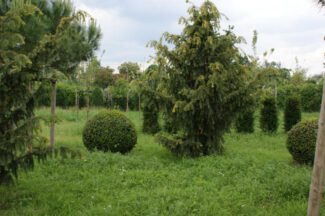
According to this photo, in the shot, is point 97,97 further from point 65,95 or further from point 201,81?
point 201,81

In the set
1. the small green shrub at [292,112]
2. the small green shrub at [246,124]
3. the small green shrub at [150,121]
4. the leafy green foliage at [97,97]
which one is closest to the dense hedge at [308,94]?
the small green shrub at [292,112]

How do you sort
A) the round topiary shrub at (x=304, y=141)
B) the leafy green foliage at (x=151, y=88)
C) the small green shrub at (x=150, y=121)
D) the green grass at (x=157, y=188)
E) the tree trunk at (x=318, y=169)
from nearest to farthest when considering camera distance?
the tree trunk at (x=318, y=169), the green grass at (x=157, y=188), the round topiary shrub at (x=304, y=141), the leafy green foliage at (x=151, y=88), the small green shrub at (x=150, y=121)

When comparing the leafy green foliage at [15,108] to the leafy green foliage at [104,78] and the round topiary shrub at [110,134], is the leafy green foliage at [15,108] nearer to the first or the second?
the round topiary shrub at [110,134]

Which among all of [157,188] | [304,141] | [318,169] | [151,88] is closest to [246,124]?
[304,141]

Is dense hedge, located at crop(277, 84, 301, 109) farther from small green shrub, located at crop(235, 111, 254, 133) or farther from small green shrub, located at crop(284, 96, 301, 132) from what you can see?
small green shrub, located at crop(235, 111, 254, 133)

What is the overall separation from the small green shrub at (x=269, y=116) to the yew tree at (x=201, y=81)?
219 inches

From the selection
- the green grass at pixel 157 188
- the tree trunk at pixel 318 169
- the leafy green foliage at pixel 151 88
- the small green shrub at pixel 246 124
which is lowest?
the green grass at pixel 157 188

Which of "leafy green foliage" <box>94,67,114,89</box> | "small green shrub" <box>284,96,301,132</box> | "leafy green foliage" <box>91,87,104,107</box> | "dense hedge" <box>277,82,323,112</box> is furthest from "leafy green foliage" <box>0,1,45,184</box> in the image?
"leafy green foliage" <box>94,67,114,89</box>

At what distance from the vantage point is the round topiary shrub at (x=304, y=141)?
7.70 metres

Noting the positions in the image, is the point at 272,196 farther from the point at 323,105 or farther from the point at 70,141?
the point at 70,141

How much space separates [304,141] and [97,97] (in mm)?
19193

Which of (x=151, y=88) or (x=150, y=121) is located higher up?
(x=151, y=88)

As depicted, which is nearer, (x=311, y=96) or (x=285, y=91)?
(x=311, y=96)

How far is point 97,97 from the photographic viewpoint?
2550 cm
